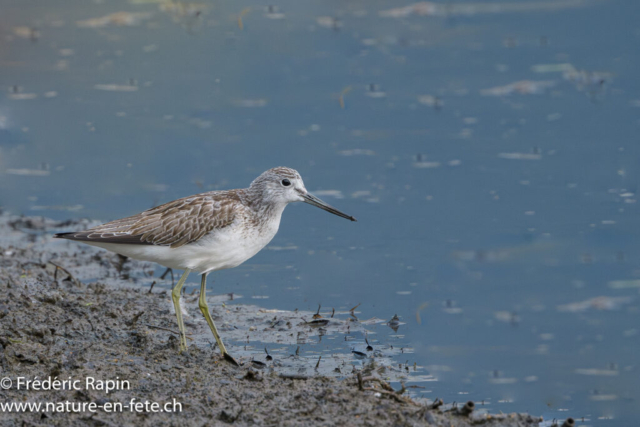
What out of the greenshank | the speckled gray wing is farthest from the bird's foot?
the speckled gray wing

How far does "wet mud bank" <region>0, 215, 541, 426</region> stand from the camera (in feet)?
18.2

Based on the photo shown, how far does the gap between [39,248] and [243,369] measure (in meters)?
5.47

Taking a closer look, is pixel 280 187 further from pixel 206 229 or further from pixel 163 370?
pixel 163 370

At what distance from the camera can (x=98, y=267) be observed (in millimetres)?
10430

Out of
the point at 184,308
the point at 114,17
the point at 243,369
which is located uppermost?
the point at 114,17

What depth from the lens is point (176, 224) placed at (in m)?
7.41

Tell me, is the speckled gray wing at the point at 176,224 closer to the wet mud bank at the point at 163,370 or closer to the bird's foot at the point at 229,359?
the wet mud bank at the point at 163,370

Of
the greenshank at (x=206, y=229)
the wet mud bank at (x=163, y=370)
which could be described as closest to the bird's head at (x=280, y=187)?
the greenshank at (x=206, y=229)

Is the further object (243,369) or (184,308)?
(184,308)

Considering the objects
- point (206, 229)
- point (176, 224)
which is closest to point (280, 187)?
point (206, 229)

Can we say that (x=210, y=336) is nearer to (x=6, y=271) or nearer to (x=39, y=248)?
(x=6, y=271)

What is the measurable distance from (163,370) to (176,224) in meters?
1.61

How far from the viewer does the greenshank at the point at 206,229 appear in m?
7.28

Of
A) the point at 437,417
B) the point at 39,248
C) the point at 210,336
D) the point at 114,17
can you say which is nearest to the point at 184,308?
the point at 210,336
